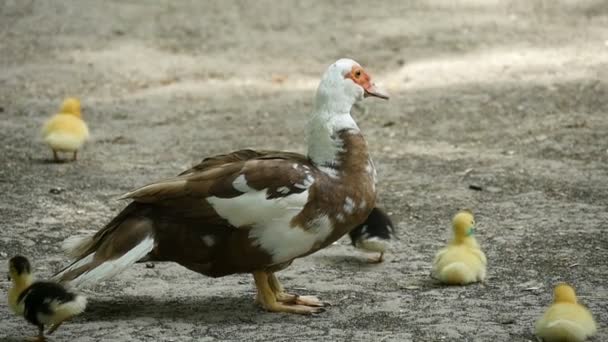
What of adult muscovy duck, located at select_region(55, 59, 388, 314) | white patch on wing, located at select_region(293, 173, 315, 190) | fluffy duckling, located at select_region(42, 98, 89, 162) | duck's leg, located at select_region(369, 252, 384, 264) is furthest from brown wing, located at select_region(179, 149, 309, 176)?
fluffy duckling, located at select_region(42, 98, 89, 162)

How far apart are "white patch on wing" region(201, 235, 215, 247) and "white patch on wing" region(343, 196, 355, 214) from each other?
0.61 metres

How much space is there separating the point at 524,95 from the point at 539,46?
169cm

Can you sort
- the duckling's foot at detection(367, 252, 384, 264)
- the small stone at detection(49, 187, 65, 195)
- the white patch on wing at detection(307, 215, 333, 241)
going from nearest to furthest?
the white patch on wing at detection(307, 215, 333, 241) → the duckling's foot at detection(367, 252, 384, 264) → the small stone at detection(49, 187, 65, 195)

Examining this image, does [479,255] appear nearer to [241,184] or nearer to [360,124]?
[241,184]

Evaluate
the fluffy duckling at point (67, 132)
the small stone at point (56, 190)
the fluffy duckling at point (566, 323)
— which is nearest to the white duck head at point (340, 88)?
the fluffy duckling at point (566, 323)

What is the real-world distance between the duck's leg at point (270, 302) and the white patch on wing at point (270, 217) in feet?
0.76

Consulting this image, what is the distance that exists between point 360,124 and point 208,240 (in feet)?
14.3

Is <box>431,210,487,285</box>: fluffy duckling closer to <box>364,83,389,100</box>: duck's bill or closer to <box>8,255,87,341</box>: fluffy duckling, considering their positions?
<box>364,83,389,100</box>: duck's bill

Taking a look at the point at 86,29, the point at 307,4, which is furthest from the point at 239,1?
the point at 86,29

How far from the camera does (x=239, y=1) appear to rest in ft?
42.3

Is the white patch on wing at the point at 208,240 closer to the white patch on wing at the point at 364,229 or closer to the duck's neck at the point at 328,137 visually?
the duck's neck at the point at 328,137

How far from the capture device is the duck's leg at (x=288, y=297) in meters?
5.48

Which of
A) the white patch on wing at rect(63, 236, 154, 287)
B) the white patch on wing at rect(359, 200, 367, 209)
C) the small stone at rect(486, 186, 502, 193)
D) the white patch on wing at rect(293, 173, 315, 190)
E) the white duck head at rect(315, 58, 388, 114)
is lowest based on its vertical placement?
the white patch on wing at rect(63, 236, 154, 287)

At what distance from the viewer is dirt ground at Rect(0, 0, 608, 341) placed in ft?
17.9
